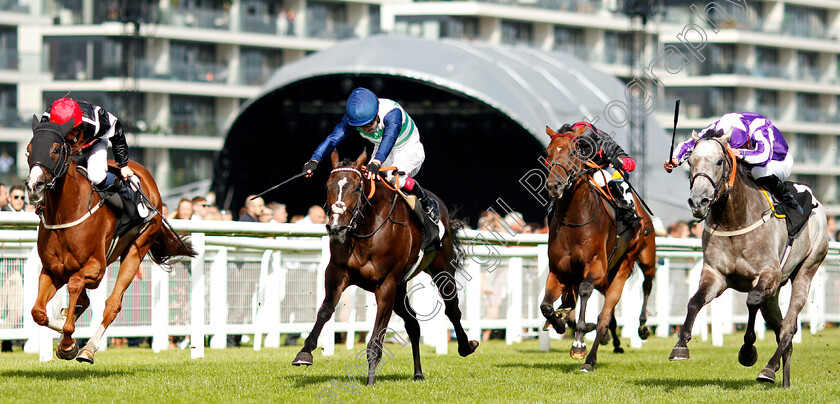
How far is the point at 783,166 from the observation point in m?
7.83

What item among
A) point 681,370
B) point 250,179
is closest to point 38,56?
point 250,179

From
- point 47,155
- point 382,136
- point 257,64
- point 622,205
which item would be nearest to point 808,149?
point 257,64

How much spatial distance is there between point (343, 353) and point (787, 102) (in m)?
51.0

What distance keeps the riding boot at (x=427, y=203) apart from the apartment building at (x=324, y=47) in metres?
31.3

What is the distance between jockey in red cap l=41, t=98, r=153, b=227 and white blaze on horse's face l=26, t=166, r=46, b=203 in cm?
47

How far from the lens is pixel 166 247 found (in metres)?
8.60

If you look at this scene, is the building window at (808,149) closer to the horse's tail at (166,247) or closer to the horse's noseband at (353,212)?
the horse's tail at (166,247)

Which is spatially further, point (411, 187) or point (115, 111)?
point (115, 111)

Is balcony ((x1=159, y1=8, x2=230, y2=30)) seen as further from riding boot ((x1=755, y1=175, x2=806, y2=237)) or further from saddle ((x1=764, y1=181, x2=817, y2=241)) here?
riding boot ((x1=755, y1=175, x2=806, y2=237))

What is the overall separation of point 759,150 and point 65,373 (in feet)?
15.6

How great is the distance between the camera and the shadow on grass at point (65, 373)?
24.3 ft

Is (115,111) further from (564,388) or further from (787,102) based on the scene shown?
(564,388)

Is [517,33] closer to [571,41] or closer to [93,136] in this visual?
[571,41]

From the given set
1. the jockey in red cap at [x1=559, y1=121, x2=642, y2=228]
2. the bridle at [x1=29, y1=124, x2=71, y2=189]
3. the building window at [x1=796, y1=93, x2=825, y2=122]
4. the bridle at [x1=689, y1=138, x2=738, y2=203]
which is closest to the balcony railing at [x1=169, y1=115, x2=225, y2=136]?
the building window at [x1=796, y1=93, x2=825, y2=122]
